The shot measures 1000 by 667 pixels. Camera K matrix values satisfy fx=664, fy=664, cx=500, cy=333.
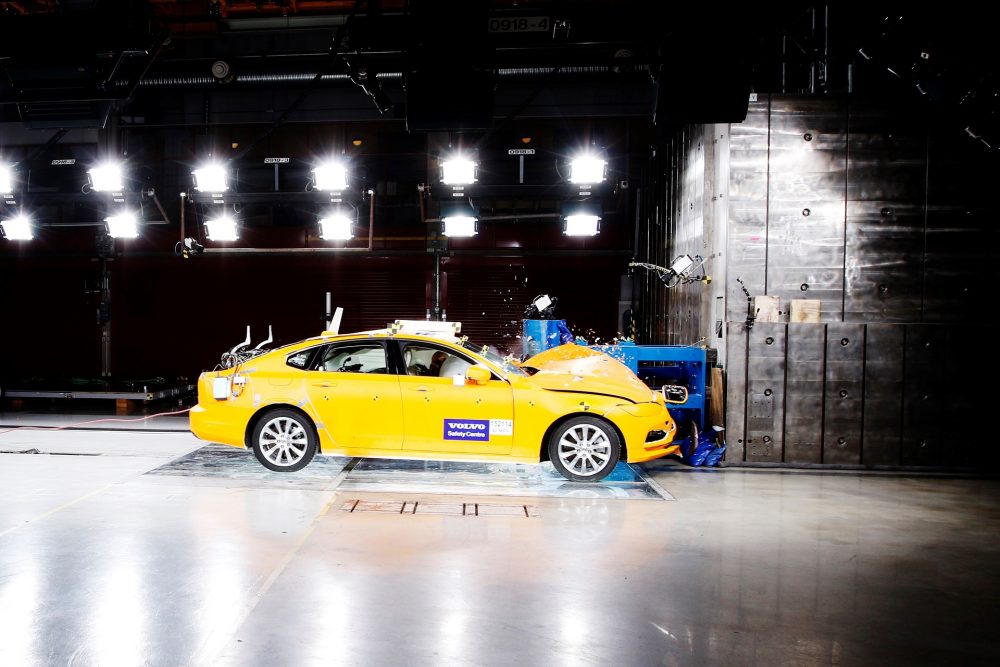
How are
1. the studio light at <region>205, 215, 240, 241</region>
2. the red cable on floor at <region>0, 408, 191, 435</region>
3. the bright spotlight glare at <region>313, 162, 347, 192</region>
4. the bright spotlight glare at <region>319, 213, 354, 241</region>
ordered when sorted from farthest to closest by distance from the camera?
the studio light at <region>205, 215, 240, 241</region> < the bright spotlight glare at <region>319, 213, 354, 241</region> < the bright spotlight glare at <region>313, 162, 347, 192</region> < the red cable on floor at <region>0, 408, 191, 435</region>

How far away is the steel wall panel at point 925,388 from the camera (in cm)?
812

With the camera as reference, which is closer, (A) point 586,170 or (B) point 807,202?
(B) point 807,202

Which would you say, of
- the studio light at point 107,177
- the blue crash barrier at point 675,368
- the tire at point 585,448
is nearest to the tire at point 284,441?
the tire at point 585,448

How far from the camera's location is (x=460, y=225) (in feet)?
41.1

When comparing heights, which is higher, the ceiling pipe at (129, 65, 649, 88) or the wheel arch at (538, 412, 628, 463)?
the ceiling pipe at (129, 65, 649, 88)

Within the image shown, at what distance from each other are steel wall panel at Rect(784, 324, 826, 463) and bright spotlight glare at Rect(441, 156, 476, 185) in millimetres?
6068

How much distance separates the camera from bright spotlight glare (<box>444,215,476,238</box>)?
41.0 ft

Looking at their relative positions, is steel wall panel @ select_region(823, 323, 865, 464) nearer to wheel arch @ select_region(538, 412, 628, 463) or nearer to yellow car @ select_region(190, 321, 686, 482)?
yellow car @ select_region(190, 321, 686, 482)

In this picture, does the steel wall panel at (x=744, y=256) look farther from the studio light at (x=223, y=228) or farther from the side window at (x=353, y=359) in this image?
the studio light at (x=223, y=228)

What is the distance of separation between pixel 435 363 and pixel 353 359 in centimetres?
92

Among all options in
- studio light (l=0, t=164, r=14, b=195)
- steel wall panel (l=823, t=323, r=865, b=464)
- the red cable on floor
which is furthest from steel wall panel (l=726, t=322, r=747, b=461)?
studio light (l=0, t=164, r=14, b=195)

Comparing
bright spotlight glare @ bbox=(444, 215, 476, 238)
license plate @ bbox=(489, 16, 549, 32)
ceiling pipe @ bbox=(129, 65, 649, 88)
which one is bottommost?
bright spotlight glare @ bbox=(444, 215, 476, 238)

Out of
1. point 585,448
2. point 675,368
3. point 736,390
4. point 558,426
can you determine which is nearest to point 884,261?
point 736,390

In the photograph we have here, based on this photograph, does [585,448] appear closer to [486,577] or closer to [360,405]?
[360,405]
